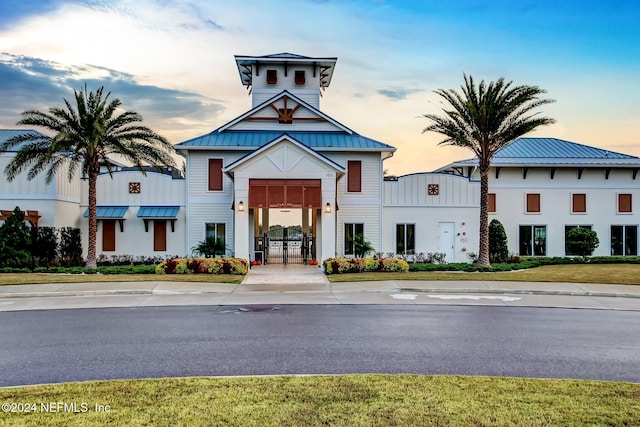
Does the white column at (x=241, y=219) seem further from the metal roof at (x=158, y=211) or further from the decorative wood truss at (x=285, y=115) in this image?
the decorative wood truss at (x=285, y=115)

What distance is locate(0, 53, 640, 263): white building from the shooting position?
1098 inches

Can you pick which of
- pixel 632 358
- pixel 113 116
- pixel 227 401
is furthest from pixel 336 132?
pixel 227 401

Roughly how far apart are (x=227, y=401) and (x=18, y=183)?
26357 mm

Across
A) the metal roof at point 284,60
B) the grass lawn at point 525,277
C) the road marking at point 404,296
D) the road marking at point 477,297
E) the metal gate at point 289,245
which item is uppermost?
the metal roof at point 284,60

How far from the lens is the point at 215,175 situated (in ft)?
102

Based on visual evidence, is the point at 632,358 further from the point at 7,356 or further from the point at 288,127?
the point at 288,127

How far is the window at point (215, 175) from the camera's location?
31.2 metres

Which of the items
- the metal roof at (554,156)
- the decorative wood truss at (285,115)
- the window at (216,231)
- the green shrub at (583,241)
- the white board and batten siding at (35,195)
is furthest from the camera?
the metal roof at (554,156)

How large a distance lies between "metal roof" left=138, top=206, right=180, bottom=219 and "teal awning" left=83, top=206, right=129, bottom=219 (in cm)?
88

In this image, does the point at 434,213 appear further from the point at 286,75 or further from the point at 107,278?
the point at 107,278

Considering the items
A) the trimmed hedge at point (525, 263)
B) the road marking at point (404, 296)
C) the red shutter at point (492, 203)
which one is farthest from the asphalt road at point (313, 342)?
the red shutter at point (492, 203)

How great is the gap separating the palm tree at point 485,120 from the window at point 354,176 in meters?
4.68

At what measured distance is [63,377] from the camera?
845 centimetres

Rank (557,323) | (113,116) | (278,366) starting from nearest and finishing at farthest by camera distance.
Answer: (278,366), (557,323), (113,116)
